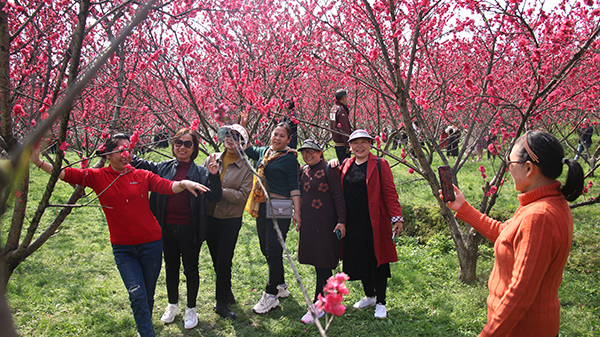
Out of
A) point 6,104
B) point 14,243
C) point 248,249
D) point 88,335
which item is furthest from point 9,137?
point 248,249

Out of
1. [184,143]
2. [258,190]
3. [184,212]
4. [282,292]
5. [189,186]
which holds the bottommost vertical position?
[282,292]

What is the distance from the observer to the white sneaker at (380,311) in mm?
3766

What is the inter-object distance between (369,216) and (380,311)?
0.94m

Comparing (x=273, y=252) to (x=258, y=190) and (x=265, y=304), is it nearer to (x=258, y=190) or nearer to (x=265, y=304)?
(x=265, y=304)

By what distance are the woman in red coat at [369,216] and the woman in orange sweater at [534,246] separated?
1.73 metres

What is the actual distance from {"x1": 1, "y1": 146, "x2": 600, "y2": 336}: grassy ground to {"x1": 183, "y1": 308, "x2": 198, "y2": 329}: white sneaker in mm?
53

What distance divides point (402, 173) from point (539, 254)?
32.7ft

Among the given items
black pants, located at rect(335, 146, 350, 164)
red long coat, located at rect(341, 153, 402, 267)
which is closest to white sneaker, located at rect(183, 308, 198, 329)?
red long coat, located at rect(341, 153, 402, 267)

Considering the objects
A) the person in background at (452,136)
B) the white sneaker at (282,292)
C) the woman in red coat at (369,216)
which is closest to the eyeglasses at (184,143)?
the woman in red coat at (369,216)

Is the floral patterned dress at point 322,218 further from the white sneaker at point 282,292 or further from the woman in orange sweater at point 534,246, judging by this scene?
the woman in orange sweater at point 534,246

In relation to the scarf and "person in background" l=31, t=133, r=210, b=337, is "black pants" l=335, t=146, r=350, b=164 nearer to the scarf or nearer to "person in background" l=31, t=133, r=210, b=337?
the scarf

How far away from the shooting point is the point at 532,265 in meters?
1.63

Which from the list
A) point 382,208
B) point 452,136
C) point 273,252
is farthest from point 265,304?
point 452,136

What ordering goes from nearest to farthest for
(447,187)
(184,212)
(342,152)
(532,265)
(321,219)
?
(532,265), (447,187), (184,212), (321,219), (342,152)
